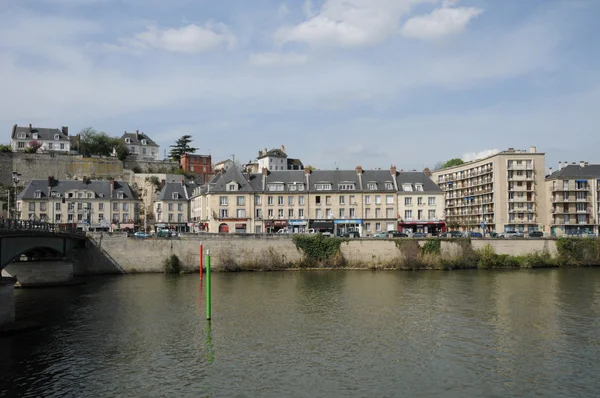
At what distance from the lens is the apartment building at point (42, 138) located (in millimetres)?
105625

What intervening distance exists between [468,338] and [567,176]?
6430 centimetres

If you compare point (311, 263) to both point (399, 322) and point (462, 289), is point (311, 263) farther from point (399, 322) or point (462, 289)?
point (399, 322)

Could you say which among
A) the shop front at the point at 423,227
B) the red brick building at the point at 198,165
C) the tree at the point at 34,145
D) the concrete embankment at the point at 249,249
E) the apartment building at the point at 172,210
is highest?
the tree at the point at 34,145

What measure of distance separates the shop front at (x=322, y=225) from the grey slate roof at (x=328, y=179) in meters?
4.43

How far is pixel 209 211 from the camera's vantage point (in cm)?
7025

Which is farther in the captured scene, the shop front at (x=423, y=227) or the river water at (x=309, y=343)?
the shop front at (x=423, y=227)

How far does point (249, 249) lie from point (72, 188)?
37522 millimetres

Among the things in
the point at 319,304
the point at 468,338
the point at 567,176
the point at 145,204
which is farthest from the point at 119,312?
the point at 567,176

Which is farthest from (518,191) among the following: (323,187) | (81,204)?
(81,204)

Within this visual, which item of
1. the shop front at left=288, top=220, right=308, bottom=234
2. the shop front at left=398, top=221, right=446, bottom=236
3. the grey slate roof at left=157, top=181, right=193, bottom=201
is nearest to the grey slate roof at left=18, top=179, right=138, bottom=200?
the grey slate roof at left=157, top=181, right=193, bottom=201

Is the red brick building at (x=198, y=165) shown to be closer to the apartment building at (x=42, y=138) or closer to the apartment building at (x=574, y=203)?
the apartment building at (x=42, y=138)

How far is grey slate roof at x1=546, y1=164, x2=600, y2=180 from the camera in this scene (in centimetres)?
8150

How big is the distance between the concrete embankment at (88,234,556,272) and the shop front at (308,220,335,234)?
34.9ft

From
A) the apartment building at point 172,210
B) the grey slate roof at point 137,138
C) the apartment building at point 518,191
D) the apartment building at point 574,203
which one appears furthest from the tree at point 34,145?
the apartment building at point 574,203
